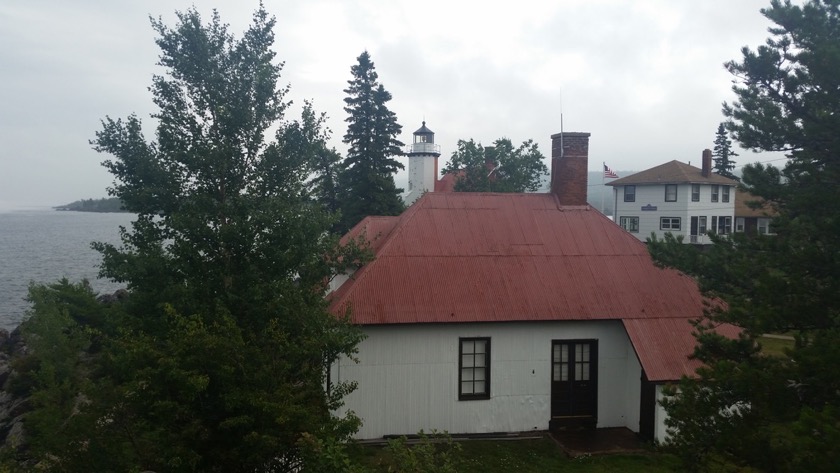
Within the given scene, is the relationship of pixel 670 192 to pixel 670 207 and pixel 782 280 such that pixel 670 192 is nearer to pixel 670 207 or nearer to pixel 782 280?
pixel 670 207

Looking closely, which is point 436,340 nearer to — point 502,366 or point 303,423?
point 502,366

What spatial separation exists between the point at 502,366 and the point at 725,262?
5.64m

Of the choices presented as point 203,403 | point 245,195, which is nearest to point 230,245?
point 245,195

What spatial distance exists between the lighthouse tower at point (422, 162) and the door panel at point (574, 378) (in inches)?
1690

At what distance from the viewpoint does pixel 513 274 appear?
640 inches

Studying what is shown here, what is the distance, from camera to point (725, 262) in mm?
12180

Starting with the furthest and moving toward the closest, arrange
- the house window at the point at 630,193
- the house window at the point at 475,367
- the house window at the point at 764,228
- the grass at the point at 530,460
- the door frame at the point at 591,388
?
the house window at the point at 630,193 → the door frame at the point at 591,388 → the house window at the point at 475,367 → the grass at the point at 530,460 → the house window at the point at 764,228

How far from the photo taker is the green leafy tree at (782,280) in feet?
28.9

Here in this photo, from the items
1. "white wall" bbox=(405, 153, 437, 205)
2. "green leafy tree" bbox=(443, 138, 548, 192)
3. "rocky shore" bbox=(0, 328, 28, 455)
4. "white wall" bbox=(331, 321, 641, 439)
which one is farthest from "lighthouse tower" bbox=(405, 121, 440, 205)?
"white wall" bbox=(331, 321, 641, 439)

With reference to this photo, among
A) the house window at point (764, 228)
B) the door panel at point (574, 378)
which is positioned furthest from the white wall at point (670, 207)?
the door panel at point (574, 378)

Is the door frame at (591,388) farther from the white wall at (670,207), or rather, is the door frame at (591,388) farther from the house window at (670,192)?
the house window at (670,192)

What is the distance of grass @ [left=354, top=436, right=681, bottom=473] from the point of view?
43.6 feet

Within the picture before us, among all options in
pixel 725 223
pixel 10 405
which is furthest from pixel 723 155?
pixel 10 405

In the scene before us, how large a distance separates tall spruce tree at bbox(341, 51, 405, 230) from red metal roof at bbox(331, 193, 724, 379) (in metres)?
14.7
